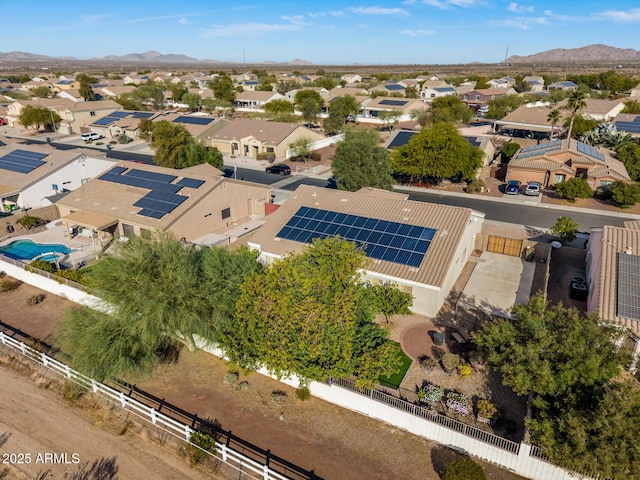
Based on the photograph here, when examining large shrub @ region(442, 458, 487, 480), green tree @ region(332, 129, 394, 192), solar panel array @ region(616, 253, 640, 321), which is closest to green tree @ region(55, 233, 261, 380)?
large shrub @ region(442, 458, 487, 480)

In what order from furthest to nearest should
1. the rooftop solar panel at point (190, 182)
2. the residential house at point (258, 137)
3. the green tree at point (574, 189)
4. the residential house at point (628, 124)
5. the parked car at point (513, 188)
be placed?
1. the residential house at point (258, 137)
2. the residential house at point (628, 124)
3. the parked car at point (513, 188)
4. the green tree at point (574, 189)
5. the rooftop solar panel at point (190, 182)

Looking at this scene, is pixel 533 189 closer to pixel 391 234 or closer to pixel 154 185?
pixel 391 234

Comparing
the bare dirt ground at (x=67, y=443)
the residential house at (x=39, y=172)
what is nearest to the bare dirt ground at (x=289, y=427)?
the bare dirt ground at (x=67, y=443)

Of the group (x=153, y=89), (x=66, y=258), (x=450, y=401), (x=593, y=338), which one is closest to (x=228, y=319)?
(x=450, y=401)

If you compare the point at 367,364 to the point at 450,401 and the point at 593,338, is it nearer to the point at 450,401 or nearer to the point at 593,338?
the point at 450,401

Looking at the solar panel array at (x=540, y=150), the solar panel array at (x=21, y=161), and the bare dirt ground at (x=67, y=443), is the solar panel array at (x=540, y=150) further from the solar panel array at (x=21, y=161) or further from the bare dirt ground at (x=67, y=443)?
the solar panel array at (x=21, y=161)

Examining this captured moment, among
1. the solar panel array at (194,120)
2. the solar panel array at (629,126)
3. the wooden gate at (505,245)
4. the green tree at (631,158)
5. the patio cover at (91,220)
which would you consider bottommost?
the wooden gate at (505,245)
